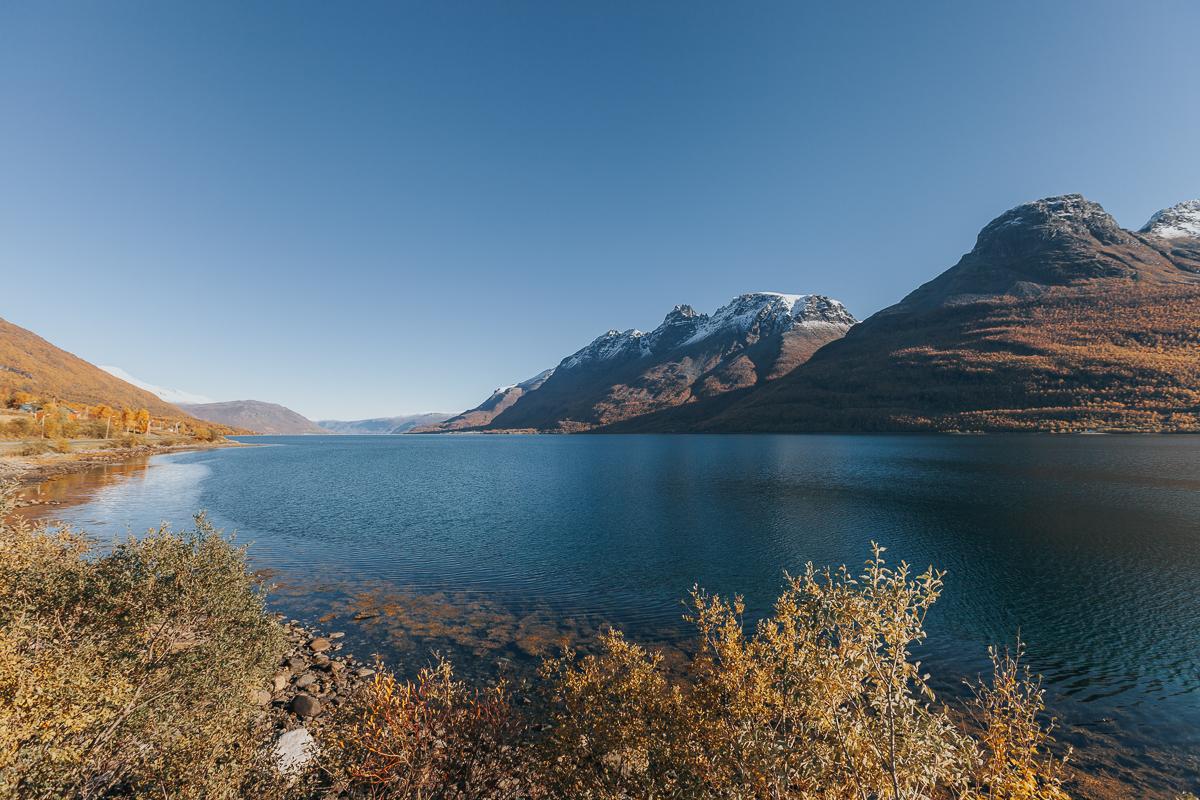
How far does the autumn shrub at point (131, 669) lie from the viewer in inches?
365

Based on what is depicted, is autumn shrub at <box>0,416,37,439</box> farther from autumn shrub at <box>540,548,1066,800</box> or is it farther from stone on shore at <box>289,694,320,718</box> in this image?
autumn shrub at <box>540,548,1066,800</box>

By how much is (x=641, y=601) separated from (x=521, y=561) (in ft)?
43.4

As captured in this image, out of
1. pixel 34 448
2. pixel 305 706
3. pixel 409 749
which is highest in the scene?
pixel 34 448

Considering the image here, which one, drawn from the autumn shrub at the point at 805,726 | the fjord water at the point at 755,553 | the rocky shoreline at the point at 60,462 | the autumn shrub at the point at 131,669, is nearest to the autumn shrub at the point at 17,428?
the rocky shoreline at the point at 60,462

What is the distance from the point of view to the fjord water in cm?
2455

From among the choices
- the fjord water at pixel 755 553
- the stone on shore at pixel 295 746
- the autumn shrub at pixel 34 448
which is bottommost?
the fjord water at pixel 755 553

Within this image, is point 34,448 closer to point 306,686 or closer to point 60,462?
point 60,462

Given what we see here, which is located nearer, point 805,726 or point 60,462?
point 805,726

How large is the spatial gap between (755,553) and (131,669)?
1596 inches

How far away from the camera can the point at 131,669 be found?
42.4ft

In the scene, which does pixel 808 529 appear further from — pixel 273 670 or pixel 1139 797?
pixel 273 670

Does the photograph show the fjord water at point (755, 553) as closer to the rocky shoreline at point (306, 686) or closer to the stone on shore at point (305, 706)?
the rocky shoreline at point (306, 686)

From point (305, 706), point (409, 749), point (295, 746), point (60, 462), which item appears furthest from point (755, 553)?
point (60, 462)

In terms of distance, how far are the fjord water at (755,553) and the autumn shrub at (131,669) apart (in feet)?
34.4
